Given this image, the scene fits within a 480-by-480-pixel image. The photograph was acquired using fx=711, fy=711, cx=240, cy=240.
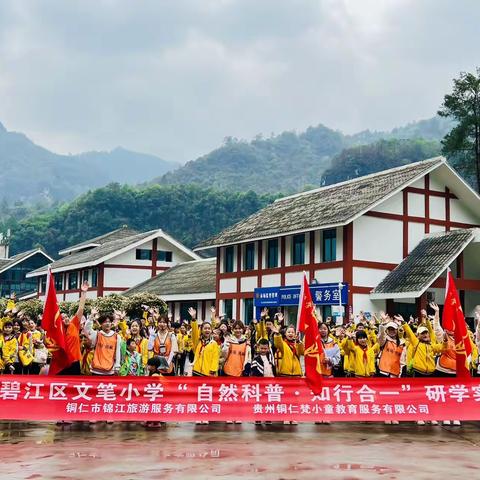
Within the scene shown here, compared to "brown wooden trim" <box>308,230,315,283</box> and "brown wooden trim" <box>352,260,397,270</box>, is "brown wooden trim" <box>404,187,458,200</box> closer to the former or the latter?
"brown wooden trim" <box>352,260,397,270</box>

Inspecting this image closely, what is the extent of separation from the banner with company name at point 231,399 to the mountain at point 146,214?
74.2 metres

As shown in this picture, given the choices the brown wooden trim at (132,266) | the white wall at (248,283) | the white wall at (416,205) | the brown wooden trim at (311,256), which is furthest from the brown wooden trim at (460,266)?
the brown wooden trim at (132,266)

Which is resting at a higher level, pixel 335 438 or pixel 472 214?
pixel 472 214

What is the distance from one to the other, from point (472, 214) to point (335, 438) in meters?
23.7

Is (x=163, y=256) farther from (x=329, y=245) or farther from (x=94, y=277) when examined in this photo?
(x=329, y=245)

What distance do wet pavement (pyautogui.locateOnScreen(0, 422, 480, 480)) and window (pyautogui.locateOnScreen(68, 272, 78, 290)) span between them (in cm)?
3811

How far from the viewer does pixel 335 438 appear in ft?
33.5

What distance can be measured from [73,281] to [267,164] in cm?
11806

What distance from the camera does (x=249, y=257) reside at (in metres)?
33.5

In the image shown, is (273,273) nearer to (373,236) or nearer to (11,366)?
(373,236)

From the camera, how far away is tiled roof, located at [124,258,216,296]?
37.9m

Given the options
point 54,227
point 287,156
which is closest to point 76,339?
point 54,227

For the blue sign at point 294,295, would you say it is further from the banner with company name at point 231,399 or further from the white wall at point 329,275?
the banner with company name at point 231,399

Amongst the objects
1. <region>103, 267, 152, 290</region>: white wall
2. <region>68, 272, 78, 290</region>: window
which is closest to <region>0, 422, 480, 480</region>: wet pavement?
<region>103, 267, 152, 290</region>: white wall
